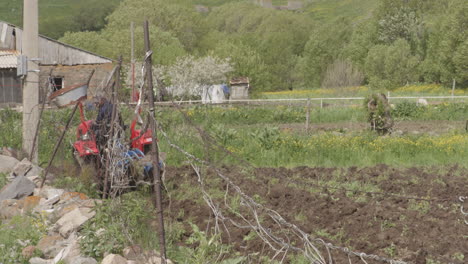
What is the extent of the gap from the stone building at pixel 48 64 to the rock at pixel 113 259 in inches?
972

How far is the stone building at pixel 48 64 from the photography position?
31078mm

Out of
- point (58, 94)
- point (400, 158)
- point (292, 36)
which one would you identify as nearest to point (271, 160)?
point (400, 158)

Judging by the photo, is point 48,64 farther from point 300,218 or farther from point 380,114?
point 300,218

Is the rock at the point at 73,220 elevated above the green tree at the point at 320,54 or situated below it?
below

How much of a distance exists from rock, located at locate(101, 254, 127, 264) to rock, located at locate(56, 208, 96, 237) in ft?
4.43

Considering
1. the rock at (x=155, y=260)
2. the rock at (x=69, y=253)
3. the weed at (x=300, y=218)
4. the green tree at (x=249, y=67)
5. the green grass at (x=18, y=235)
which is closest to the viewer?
the rock at (x=155, y=260)

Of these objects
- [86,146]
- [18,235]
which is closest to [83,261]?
[18,235]

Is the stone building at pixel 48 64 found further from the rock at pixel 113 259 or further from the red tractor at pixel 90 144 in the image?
the rock at pixel 113 259

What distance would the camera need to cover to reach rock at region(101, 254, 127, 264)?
19.7 feet

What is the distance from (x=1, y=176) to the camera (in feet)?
34.8

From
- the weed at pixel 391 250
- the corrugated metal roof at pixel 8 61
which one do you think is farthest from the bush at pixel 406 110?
the weed at pixel 391 250

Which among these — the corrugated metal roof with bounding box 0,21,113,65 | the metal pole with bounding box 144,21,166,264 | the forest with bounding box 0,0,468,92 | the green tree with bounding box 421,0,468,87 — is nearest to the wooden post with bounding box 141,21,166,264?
the metal pole with bounding box 144,21,166,264

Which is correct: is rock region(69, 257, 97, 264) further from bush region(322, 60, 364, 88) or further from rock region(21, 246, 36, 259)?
bush region(322, 60, 364, 88)

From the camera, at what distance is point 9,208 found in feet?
29.0
